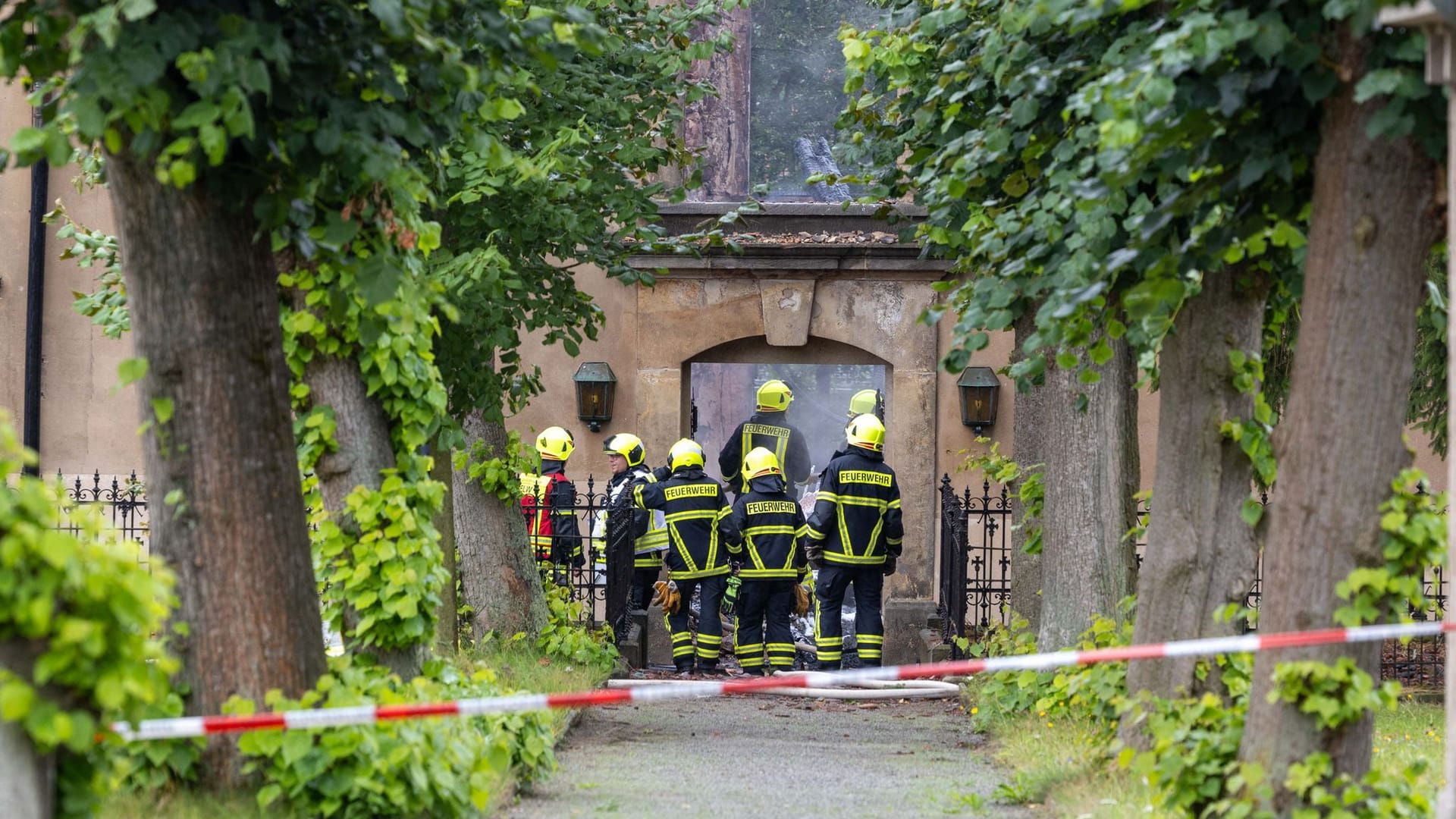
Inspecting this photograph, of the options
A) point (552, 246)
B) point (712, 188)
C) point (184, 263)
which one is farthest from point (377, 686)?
point (712, 188)

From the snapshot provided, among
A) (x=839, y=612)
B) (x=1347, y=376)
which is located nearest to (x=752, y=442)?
(x=839, y=612)

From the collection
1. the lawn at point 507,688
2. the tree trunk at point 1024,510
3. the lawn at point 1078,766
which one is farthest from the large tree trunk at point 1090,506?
the lawn at point 507,688

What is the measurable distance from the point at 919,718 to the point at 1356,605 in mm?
5807

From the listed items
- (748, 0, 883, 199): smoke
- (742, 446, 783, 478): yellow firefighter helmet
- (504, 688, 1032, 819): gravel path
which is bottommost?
(504, 688, 1032, 819): gravel path

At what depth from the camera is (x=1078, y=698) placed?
765 cm

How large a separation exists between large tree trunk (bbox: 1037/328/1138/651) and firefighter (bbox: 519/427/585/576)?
5.18m

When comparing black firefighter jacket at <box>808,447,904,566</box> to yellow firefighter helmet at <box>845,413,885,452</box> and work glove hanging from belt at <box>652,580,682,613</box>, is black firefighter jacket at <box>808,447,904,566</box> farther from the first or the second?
work glove hanging from belt at <box>652,580,682,613</box>

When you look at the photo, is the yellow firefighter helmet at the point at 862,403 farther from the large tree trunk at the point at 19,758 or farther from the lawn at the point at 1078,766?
the large tree trunk at the point at 19,758

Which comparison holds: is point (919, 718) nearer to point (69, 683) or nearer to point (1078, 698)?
point (1078, 698)

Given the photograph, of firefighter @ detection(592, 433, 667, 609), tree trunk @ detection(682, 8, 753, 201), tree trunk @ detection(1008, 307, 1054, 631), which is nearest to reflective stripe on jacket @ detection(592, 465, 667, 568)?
firefighter @ detection(592, 433, 667, 609)

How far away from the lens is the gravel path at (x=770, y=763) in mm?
6586

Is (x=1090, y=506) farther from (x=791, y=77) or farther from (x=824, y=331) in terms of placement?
(x=791, y=77)

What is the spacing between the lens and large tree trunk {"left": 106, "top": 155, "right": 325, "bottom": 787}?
16.6 feet

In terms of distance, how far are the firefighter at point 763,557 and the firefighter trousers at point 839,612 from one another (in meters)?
0.29
